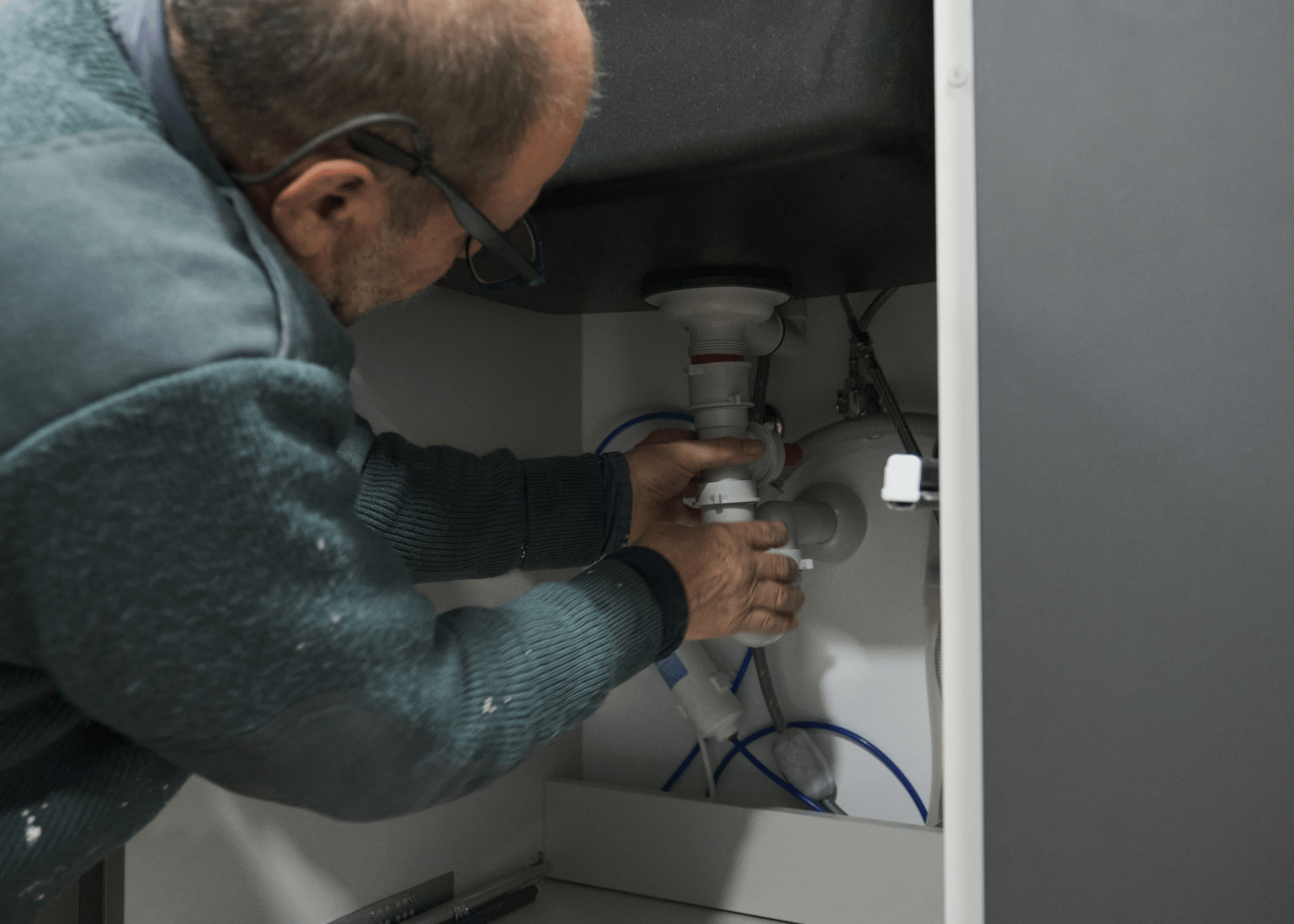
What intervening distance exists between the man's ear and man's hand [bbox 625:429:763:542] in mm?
459

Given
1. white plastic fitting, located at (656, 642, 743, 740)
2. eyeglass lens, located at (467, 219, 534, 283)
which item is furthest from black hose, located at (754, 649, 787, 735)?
eyeglass lens, located at (467, 219, 534, 283)

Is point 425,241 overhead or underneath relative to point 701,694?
overhead

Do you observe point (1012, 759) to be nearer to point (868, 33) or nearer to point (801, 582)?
point (868, 33)

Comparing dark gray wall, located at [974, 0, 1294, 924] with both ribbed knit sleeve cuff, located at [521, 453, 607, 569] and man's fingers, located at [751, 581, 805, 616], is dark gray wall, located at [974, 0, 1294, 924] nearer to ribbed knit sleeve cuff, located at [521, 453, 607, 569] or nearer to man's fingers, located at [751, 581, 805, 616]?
man's fingers, located at [751, 581, 805, 616]

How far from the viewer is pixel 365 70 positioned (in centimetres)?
47

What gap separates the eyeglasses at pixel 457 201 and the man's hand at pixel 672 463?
278 millimetres

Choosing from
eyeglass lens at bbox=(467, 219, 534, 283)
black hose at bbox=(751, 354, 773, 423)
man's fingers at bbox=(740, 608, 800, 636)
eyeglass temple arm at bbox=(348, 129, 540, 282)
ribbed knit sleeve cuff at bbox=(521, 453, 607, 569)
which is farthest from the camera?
black hose at bbox=(751, 354, 773, 423)

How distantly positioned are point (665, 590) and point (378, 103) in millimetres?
373

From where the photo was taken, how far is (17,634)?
1.40ft

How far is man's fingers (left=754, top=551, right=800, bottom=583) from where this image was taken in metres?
0.78

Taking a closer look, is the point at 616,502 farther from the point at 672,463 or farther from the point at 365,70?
the point at 365,70

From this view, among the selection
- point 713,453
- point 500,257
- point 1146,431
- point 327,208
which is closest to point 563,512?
point 713,453

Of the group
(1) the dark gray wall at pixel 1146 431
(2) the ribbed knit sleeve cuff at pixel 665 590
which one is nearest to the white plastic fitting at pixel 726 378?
(2) the ribbed knit sleeve cuff at pixel 665 590

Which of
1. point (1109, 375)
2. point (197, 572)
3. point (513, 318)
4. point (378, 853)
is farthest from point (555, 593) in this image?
point (513, 318)
